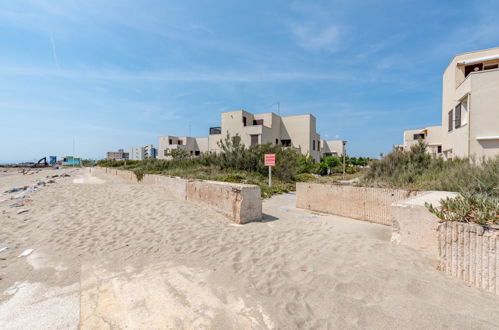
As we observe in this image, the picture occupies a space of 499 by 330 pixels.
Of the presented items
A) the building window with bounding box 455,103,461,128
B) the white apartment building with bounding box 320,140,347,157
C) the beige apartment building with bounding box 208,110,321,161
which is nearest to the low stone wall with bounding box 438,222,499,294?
the building window with bounding box 455,103,461,128

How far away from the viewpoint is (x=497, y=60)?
1195cm

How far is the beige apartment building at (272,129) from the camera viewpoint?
95.2 ft

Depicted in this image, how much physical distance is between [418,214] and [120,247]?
5.10m

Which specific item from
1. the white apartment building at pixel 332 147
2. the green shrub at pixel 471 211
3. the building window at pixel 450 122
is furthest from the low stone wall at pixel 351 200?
the white apartment building at pixel 332 147

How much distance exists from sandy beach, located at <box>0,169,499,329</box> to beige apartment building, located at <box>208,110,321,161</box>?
24486mm

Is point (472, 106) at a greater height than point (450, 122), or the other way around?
point (472, 106)

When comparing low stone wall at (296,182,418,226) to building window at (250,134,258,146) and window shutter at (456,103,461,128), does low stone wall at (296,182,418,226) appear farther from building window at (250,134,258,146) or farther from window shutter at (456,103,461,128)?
building window at (250,134,258,146)

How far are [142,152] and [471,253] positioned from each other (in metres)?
92.4

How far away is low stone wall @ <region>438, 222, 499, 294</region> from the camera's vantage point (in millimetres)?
2307

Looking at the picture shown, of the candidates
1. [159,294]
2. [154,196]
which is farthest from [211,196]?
[159,294]

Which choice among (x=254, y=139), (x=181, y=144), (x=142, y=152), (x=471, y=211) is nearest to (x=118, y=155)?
(x=142, y=152)

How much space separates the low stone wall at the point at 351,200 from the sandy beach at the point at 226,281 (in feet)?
2.09

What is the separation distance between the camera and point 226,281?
8.95ft

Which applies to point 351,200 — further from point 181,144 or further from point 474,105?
point 181,144
